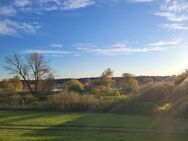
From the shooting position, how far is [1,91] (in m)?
54.7

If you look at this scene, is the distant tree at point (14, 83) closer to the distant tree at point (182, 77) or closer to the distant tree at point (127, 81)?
the distant tree at point (127, 81)

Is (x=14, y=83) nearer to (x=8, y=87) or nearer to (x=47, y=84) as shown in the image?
(x=8, y=87)

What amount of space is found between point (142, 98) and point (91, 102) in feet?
16.7

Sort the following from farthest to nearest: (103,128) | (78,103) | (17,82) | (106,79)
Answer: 1. (106,79)
2. (17,82)
3. (78,103)
4. (103,128)

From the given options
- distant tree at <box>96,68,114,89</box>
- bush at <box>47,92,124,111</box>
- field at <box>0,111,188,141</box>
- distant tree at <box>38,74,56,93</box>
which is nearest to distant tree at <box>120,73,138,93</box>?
distant tree at <box>96,68,114,89</box>

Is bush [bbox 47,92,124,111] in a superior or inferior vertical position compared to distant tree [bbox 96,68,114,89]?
inferior

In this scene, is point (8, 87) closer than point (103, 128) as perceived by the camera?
No

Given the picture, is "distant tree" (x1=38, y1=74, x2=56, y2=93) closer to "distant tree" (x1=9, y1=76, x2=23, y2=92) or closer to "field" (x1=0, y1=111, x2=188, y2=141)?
"distant tree" (x1=9, y1=76, x2=23, y2=92)

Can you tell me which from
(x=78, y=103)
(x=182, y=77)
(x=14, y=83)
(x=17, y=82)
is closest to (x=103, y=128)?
(x=78, y=103)

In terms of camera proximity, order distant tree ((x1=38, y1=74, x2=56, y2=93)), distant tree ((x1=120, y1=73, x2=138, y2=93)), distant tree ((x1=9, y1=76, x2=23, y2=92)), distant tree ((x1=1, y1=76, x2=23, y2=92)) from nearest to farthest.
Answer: distant tree ((x1=38, y1=74, x2=56, y2=93))
distant tree ((x1=120, y1=73, x2=138, y2=93))
distant tree ((x1=1, y1=76, x2=23, y2=92))
distant tree ((x1=9, y1=76, x2=23, y2=92))

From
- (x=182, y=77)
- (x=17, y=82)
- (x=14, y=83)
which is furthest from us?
(x=17, y=82)

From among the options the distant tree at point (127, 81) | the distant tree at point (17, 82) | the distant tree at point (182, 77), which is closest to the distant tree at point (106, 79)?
the distant tree at point (127, 81)

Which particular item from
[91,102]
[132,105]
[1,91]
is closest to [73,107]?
[91,102]

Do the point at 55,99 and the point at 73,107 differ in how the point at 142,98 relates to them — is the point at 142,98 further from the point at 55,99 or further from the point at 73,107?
the point at 55,99
